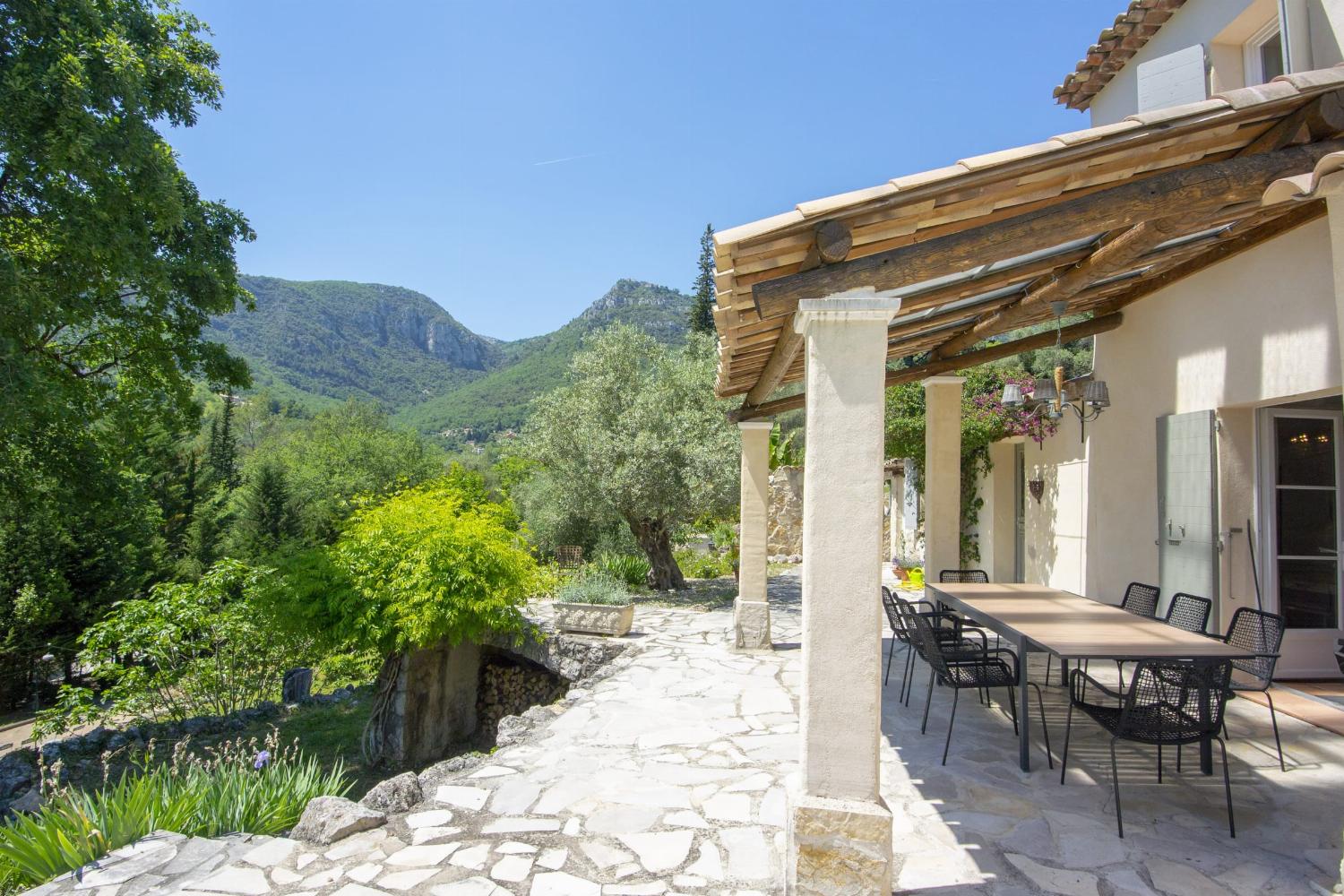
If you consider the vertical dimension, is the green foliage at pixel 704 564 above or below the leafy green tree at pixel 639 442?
below

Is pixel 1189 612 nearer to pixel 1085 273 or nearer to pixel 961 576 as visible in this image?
pixel 961 576

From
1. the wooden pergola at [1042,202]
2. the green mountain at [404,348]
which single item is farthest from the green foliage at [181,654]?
the green mountain at [404,348]

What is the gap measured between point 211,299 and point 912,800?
1012cm

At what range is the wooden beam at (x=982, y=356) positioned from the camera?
22.0 ft

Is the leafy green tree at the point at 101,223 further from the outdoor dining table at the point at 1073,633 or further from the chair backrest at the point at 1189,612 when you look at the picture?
the chair backrest at the point at 1189,612

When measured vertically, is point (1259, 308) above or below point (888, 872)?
above

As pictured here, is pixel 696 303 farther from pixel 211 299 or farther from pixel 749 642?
pixel 749 642

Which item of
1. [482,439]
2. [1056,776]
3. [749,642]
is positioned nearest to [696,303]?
[749,642]

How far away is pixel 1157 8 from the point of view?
597cm

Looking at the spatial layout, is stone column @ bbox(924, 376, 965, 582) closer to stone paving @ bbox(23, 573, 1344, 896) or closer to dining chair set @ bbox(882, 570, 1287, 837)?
dining chair set @ bbox(882, 570, 1287, 837)

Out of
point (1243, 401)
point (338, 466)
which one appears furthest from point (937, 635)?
point (338, 466)

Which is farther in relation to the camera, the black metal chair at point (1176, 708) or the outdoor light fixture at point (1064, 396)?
the outdoor light fixture at point (1064, 396)

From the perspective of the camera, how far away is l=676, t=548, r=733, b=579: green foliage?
14406 mm

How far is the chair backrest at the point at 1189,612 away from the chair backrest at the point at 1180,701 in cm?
159
